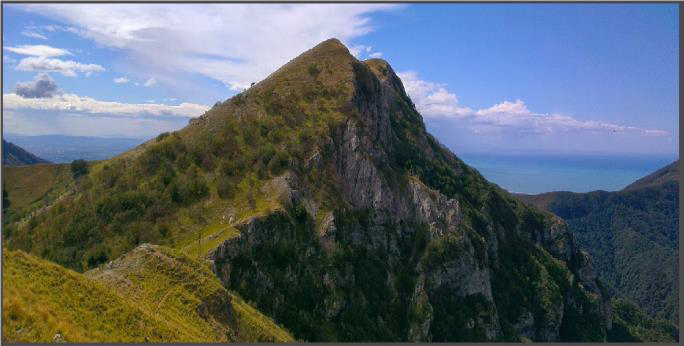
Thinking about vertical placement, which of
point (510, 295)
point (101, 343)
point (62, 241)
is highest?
point (101, 343)

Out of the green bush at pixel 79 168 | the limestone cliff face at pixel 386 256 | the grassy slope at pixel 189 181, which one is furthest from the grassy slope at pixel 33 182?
the limestone cliff face at pixel 386 256

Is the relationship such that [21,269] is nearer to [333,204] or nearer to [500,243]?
[333,204]

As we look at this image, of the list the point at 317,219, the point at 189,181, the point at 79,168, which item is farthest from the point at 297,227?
the point at 79,168

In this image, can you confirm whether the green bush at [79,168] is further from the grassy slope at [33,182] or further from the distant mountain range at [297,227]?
the distant mountain range at [297,227]

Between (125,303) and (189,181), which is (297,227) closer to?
(189,181)

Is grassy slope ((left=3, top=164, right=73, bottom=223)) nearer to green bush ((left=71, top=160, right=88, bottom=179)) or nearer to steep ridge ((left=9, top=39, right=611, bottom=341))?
green bush ((left=71, top=160, right=88, bottom=179))

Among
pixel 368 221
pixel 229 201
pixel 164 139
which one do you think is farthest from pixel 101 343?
pixel 164 139
